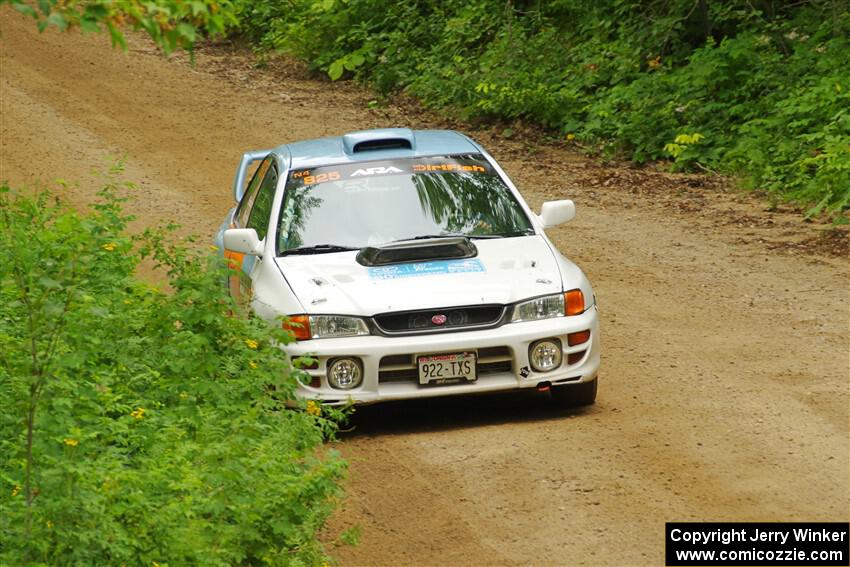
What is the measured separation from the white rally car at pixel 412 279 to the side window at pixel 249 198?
50 cm

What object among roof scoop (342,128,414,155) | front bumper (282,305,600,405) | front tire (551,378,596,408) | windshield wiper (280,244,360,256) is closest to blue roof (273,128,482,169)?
roof scoop (342,128,414,155)

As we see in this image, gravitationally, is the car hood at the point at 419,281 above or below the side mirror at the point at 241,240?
below

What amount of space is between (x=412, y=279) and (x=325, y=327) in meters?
0.61

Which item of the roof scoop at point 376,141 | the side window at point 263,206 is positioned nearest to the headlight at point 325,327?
the side window at point 263,206

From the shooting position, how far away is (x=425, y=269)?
8.57m

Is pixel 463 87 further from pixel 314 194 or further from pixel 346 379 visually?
pixel 346 379

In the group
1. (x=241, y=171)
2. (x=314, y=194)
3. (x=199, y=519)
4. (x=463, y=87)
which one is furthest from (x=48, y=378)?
(x=463, y=87)

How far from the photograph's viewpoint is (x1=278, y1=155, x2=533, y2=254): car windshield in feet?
29.7

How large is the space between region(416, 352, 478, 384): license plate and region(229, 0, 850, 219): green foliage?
23.5 ft

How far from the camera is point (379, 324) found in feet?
27.0

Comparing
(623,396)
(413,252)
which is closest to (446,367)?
(413,252)

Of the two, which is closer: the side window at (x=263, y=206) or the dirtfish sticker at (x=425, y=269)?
the dirtfish sticker at (x=425, y=269)

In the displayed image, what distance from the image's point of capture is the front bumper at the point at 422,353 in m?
8.17

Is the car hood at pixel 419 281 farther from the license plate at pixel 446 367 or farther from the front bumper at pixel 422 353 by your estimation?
the license plate at pixel 446 367
